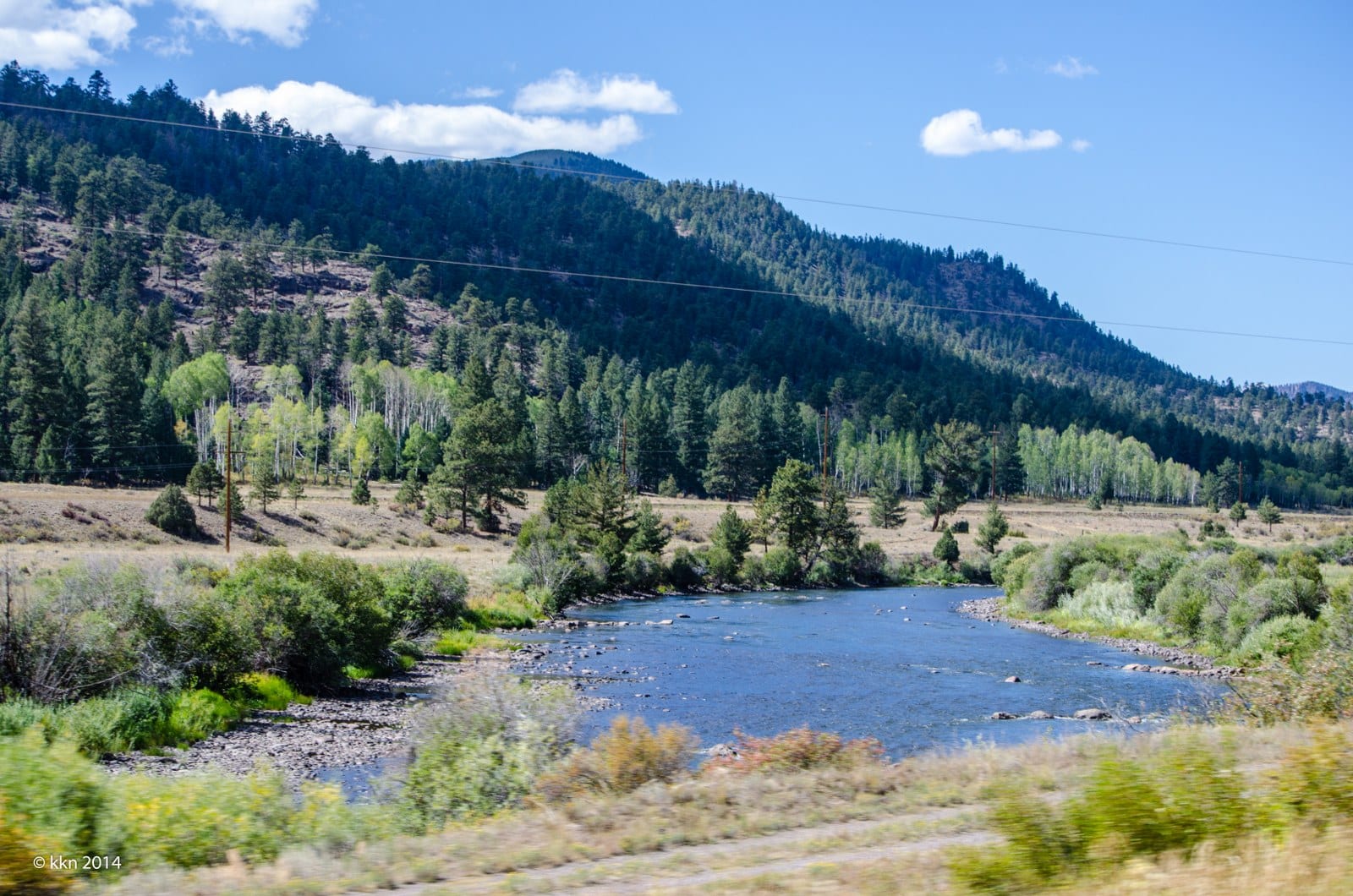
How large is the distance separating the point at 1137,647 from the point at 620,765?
115 ft

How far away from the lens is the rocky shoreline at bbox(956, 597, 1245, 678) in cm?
3459

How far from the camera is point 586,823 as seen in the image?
930cm

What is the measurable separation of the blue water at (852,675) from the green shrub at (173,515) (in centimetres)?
2446

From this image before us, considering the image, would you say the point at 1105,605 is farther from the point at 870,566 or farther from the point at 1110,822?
the point at 1110,822

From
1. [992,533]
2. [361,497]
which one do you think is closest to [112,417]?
[361,497]

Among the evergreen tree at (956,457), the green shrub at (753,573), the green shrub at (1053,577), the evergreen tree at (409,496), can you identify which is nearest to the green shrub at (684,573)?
the green shrub at (753,573)

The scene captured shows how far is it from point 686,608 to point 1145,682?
27088 millimetres

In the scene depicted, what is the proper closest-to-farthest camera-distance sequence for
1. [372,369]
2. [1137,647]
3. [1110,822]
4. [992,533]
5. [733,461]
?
[1110,822], [1137,647], [992,533], [733,461], [372,369]

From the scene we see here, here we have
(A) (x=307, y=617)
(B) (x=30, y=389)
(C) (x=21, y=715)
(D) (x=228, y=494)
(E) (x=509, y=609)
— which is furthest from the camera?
(B) (x=30, y=389)

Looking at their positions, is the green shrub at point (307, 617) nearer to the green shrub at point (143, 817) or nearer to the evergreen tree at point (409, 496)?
the green shrub at point (143, 817)

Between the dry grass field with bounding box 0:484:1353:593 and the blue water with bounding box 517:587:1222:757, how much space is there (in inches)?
530

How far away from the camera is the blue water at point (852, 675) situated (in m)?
26.0

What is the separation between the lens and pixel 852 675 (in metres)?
34.2

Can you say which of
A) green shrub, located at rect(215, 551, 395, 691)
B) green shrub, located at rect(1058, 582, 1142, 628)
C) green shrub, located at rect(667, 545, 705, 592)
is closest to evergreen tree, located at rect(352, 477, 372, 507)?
green shrub, located at rect(667, 545, 705, 592)
